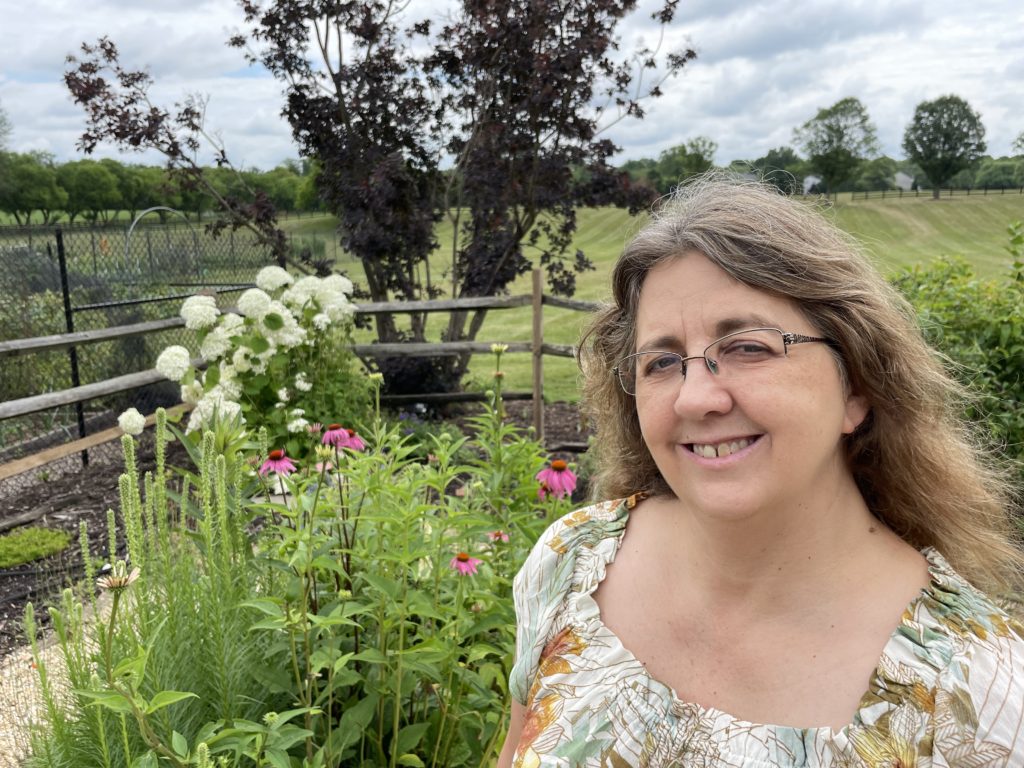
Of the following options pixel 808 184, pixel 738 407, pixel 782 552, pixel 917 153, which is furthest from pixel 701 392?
pixel 917 153

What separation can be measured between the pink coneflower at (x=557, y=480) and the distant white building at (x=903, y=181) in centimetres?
3592

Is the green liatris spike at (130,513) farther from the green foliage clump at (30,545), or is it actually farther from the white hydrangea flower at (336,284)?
the white hydrangea flower at (336,284)

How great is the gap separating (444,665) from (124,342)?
22.8ft

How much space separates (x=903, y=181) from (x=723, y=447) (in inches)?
1474

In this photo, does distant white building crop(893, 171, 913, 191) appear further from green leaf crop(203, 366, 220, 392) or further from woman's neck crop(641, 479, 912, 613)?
woman's neck crop(641, 479, 912, 613)

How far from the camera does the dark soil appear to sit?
12.5 feet

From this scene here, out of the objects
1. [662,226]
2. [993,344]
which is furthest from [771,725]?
[993,344]

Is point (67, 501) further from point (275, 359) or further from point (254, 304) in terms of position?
point (254, 304)

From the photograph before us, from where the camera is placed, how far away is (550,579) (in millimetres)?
1441

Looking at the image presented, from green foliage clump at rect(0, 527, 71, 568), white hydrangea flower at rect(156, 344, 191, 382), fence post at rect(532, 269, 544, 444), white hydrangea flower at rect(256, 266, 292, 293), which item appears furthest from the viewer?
fence post at rect(532, 269, 544, 444)

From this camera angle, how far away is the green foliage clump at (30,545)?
4215 mm

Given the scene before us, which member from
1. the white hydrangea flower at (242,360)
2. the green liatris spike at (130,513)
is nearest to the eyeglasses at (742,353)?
the green liatris spike at (130,513)

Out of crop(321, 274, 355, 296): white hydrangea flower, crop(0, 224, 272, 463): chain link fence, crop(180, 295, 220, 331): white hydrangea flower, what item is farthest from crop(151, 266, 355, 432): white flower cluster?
crop(0, 224, 272, 463): chain link fence

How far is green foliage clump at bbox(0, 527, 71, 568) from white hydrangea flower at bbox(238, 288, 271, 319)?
1580 millimetres
